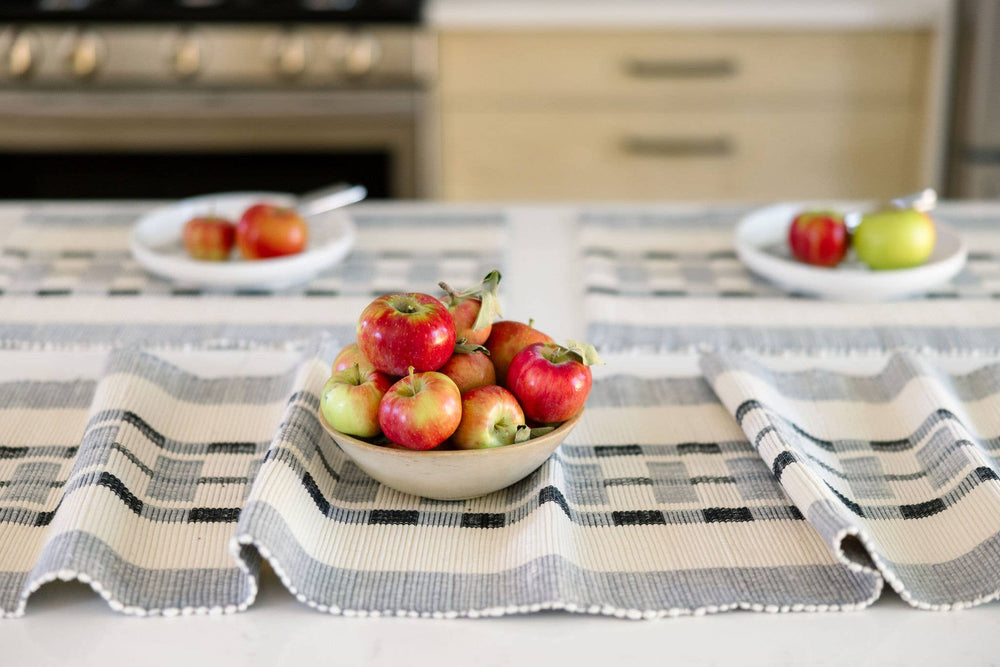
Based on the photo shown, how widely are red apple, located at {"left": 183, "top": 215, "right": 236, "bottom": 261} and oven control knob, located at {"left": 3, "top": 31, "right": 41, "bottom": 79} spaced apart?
1.42m

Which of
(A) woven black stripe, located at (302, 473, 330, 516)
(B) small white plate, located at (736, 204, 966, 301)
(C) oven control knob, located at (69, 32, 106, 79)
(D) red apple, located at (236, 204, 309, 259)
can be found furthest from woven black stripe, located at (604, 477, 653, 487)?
(C) oven control knob, located at (69, 32, 106, 79)

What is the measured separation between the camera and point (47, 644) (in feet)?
2.07

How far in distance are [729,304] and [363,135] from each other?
4.70 feet

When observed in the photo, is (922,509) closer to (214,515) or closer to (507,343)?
(507,343)

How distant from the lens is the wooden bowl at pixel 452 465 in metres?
0.70

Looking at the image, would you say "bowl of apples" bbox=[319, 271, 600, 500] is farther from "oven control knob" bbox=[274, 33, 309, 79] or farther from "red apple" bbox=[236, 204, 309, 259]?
"oven control knob" bbox=[274, 33, 309, 79]

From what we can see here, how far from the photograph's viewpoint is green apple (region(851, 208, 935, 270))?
1.16m

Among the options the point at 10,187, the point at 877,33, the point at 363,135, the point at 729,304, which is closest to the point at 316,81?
the point at 363,135

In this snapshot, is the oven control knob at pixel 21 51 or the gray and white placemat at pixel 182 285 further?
the oven control knob at pixel 21 51

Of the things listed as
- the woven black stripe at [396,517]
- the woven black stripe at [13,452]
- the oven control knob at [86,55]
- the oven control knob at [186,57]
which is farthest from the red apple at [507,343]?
the oven control knob at [86,55]

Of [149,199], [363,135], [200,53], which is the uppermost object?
[200,53]

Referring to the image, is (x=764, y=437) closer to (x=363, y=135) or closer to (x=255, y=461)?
Answer: (x=255, y=461)

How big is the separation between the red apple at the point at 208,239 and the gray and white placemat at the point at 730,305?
0.43m

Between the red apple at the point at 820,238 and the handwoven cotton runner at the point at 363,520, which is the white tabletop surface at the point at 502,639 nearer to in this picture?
the handwoven cotton runner at the point at 363,520
